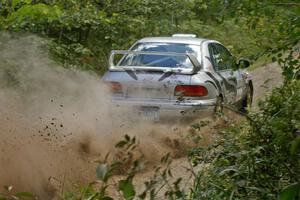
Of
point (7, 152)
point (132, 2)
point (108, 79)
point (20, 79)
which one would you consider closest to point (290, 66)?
point (7, 152)

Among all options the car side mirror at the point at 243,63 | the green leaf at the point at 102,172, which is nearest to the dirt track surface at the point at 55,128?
the car side mirror at the point at 243,63

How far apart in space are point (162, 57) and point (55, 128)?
250cm

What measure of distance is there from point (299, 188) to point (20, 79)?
8.45 meters

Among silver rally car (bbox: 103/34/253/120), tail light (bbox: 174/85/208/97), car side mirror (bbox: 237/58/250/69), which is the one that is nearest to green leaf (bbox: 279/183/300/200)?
car side mirror (bbox: 237/58/250/69)

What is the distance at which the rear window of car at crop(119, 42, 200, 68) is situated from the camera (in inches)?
370

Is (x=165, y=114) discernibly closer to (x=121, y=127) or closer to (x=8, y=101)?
(x=121, y=127)

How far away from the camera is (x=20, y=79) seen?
995 centimetres

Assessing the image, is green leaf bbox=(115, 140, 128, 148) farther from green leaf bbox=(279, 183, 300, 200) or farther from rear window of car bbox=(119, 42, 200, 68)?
rear window of car bbox=(119, 42, 200, 68)

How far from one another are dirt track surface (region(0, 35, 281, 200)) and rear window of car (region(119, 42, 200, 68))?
720 millimetres

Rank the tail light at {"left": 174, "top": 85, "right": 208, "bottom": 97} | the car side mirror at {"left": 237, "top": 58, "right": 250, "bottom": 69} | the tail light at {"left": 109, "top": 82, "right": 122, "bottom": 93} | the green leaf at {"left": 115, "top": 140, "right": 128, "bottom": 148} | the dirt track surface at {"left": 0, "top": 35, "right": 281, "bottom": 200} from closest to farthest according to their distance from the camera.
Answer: the green leaf at {"left": 115, "top": 140, "right": 128, "bottom": 148} → the car side mirror at {"left": 237, "top": 58, "right": 250, "bottom": 69} → the dirt track surface at {"left": 0, "top": 35, "right": 281, "bottom": 200} → the tail light at {"left": 174, "top": 85, "right": 208, "bottom": 97} → the tail light at {"left": 109, "top": 82, "right": 122, "bottom": 93}

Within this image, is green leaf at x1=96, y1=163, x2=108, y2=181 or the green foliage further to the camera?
the green foliage

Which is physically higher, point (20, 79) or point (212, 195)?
point (212, 195)

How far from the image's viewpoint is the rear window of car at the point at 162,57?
30.8 feet

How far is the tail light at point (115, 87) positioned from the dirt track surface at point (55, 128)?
137 mm
